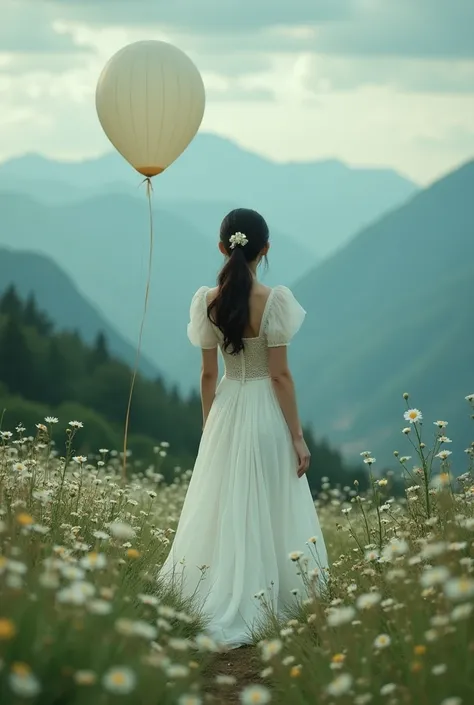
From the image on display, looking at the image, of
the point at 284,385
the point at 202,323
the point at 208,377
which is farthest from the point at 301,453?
the point at 202,323

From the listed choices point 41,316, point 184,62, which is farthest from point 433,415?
point 184,62

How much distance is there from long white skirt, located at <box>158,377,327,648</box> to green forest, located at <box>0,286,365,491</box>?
38698 mm

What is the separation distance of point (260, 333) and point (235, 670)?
6.76 ft

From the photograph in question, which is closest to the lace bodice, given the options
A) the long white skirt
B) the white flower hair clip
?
the long white skirt

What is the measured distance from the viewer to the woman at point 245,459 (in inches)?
246

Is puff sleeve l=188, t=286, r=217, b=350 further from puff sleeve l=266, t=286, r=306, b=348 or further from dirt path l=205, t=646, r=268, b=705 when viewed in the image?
dirt path l=205, t=646, r=268, b=705

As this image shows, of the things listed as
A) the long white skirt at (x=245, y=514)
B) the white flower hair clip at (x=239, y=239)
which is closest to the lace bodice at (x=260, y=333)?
the long white skirt at (x=245, y=514)

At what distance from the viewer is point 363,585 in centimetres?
514

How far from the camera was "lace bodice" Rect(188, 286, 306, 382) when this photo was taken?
246 inches

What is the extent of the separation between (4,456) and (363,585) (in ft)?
8.76

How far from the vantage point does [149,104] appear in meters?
8.38

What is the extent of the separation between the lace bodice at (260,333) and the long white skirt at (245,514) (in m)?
0.10

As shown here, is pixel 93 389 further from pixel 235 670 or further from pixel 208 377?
pixel 235 670

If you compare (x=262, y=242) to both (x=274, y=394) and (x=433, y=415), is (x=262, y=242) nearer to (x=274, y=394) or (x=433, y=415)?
(x=274, y=394)
